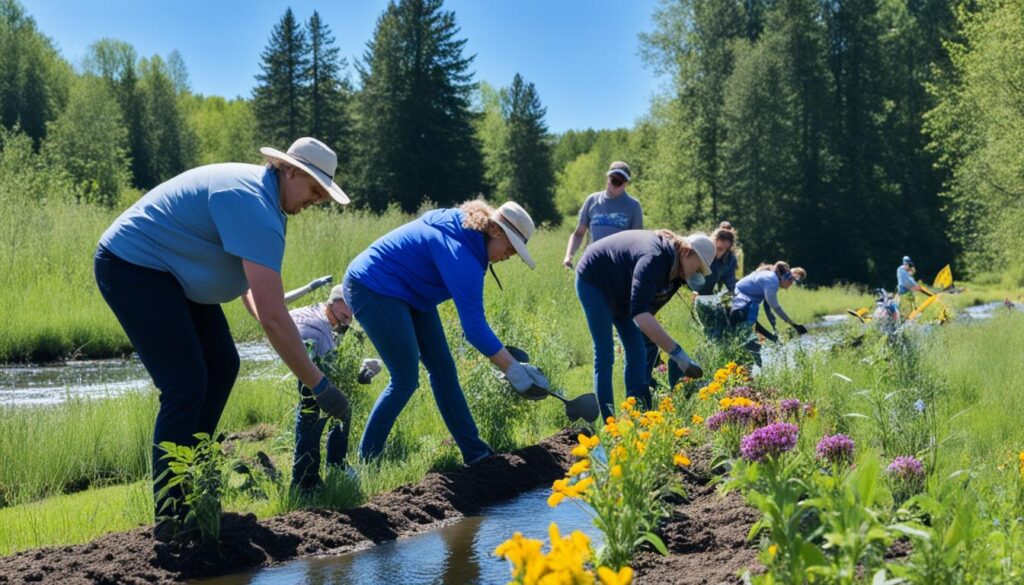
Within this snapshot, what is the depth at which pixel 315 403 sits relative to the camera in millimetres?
5902

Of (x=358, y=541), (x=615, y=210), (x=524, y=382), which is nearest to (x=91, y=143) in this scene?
(x=615, y=210)

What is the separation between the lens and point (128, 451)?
7.33 meters

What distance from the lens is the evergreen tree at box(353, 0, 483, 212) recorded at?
50.8 metres

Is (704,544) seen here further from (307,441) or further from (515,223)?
(307,441)

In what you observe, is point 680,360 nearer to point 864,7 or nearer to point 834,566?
point 834,566

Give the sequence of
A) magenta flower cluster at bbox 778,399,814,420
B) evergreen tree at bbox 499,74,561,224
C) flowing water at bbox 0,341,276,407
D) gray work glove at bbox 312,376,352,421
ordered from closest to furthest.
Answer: gray work glove at bbox 312,376,352,421, magenta flower cluster at bbox 778,399,814,420, flowing water at bbox 0,341,276,407, evergreen tree at bbox 499,74,561,224

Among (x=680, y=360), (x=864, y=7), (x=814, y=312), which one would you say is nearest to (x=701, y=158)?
(x=864, y=7)

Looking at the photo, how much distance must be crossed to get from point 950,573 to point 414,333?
12.4 ft

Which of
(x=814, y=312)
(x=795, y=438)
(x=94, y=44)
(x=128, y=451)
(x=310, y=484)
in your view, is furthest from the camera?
(x=94, y=44)

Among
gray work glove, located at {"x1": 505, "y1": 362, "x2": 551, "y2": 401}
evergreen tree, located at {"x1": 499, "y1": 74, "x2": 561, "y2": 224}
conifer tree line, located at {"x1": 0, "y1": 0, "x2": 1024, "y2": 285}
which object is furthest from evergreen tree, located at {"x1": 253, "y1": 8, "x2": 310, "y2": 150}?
gray work glove, located at {"x1": 505, "y1": 362, "x2": 551, "y2": 401}

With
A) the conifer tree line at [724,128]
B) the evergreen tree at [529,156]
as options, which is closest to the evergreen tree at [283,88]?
the conifer tree line at [724,128]

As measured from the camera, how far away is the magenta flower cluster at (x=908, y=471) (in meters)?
4.53

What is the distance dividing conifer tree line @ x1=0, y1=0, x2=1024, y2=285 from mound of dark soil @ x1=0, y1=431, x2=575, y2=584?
108 feet

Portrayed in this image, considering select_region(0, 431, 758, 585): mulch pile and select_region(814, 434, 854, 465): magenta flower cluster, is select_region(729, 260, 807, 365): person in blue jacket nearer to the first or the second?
select_region(0, 431, 758, 585): mulch pile
